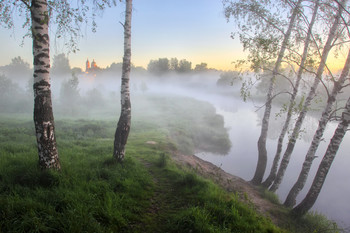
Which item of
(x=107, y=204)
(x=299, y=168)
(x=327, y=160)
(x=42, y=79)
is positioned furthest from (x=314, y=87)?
(x=299, y=168)

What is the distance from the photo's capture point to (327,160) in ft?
25.7

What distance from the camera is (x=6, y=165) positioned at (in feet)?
20.3

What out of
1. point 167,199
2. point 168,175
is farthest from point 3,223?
point 168,175

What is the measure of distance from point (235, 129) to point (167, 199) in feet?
117

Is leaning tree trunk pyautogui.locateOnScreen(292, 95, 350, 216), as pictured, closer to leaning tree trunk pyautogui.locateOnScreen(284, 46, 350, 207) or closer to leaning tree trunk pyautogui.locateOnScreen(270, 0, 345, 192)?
leaning tree trunk pyautogui.locateOnScreen(284, 46, 350, 207)

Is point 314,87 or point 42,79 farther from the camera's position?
point 314,87

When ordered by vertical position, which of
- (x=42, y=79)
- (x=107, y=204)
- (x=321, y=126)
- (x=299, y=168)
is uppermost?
(x=42, y=79)

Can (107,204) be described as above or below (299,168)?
above

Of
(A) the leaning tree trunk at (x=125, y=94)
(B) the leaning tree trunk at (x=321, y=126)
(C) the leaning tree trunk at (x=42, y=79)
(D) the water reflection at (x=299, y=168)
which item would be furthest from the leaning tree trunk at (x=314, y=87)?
(C) the leaning tree trunk at (x=42, y=79)

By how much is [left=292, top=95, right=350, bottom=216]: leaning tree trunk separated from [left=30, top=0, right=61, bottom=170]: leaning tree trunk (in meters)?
10.4

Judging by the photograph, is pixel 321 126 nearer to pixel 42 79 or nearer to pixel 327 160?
pixel 327 160

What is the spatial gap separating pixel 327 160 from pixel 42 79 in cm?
1079

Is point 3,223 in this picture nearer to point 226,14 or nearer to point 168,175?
point 168,175

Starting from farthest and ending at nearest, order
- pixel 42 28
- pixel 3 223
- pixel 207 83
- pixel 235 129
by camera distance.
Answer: pixel 207 83 < pixel 235 129 < pixel 42 28 < pixel 3 223
